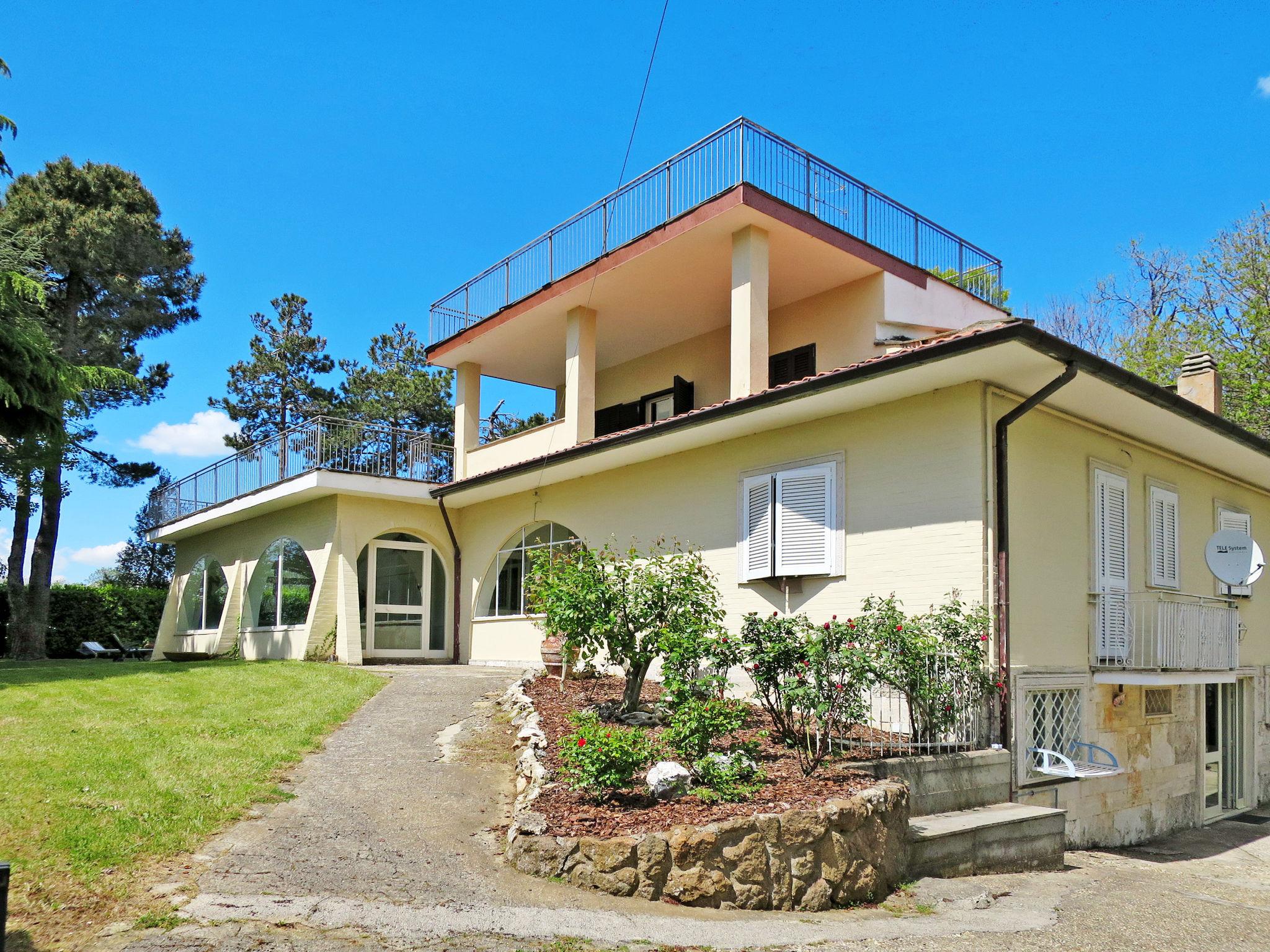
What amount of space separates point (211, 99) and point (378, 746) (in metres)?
7.52

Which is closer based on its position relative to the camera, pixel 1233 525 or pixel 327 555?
pixel 1233 525

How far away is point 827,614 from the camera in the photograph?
1081 centimetres

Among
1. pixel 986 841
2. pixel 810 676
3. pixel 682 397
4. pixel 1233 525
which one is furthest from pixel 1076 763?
pixel 682 397

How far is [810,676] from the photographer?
304 inches

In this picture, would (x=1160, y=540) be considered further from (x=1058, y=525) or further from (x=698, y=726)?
(x=698, y=726)

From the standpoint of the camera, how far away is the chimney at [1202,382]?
1452cm

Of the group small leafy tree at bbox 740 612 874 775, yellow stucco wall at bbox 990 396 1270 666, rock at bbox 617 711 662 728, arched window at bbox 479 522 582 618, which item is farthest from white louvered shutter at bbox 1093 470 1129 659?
arched window at bbox 479 522 582 618

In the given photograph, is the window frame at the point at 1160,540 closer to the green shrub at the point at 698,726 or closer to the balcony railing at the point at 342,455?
the green shrub at the point at 698,726

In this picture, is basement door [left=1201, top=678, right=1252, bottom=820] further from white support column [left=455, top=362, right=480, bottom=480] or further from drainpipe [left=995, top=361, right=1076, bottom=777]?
white support column [left=455, top=362, right=480, bottom=480]

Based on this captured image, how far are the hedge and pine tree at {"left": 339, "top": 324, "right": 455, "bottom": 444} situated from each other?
29.6 feet

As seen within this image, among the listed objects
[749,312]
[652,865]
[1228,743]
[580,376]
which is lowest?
[1228,743]

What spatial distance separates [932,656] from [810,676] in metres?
1.57

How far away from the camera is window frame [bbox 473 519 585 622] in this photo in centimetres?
1562

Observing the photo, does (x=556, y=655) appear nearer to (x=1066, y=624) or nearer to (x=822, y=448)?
(x=822, y=448)
